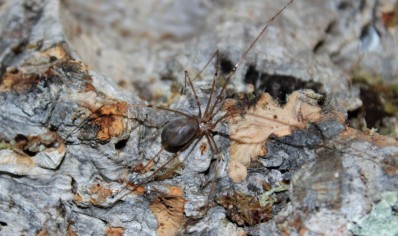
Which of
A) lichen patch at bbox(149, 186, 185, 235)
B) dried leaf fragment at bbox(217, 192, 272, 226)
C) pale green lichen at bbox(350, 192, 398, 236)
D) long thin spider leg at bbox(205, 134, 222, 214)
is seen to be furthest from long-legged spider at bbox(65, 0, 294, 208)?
pale green lichen at bbox(350, 192, 398, 236)

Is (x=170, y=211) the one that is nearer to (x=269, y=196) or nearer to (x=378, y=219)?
(x=269, y=196)

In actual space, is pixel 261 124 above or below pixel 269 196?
above

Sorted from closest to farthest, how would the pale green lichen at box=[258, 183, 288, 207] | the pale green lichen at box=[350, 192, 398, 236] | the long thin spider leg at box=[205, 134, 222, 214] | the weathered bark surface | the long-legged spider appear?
1. the pale green lichen at box=[350, 192, 398, 236]
2. the weathered bark surface
3. the pale green lichen at box=[258, 183, 288, 207]
4. the long thin spider leg at box=[205, 134, 222, 214]
5. the long-legged spider

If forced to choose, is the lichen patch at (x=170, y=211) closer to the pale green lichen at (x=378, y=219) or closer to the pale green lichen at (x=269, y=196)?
the pale green lichen at (x=269, y=196)

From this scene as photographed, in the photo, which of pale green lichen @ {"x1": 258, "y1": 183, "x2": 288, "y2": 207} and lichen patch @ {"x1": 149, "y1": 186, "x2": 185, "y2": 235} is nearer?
pale green lichen @ {"x1": 258, "y1": 183, "x2": 288, "y2": 207}

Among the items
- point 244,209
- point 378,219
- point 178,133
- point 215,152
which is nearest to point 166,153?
point 178,133

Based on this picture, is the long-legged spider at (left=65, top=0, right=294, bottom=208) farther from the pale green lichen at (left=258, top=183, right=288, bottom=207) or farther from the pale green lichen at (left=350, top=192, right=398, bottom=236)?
the pale green lichen at (left=350, top=192, right=398, bottom=236)

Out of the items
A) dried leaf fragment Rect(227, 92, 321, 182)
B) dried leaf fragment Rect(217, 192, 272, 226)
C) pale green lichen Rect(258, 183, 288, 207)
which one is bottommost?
dried leaf fragment Rect(217, 192, 272, 226)

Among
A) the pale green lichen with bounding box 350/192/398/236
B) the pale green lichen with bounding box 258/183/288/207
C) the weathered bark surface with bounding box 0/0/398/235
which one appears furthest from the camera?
the pale green lichen with bounding box 258/183/288/207
